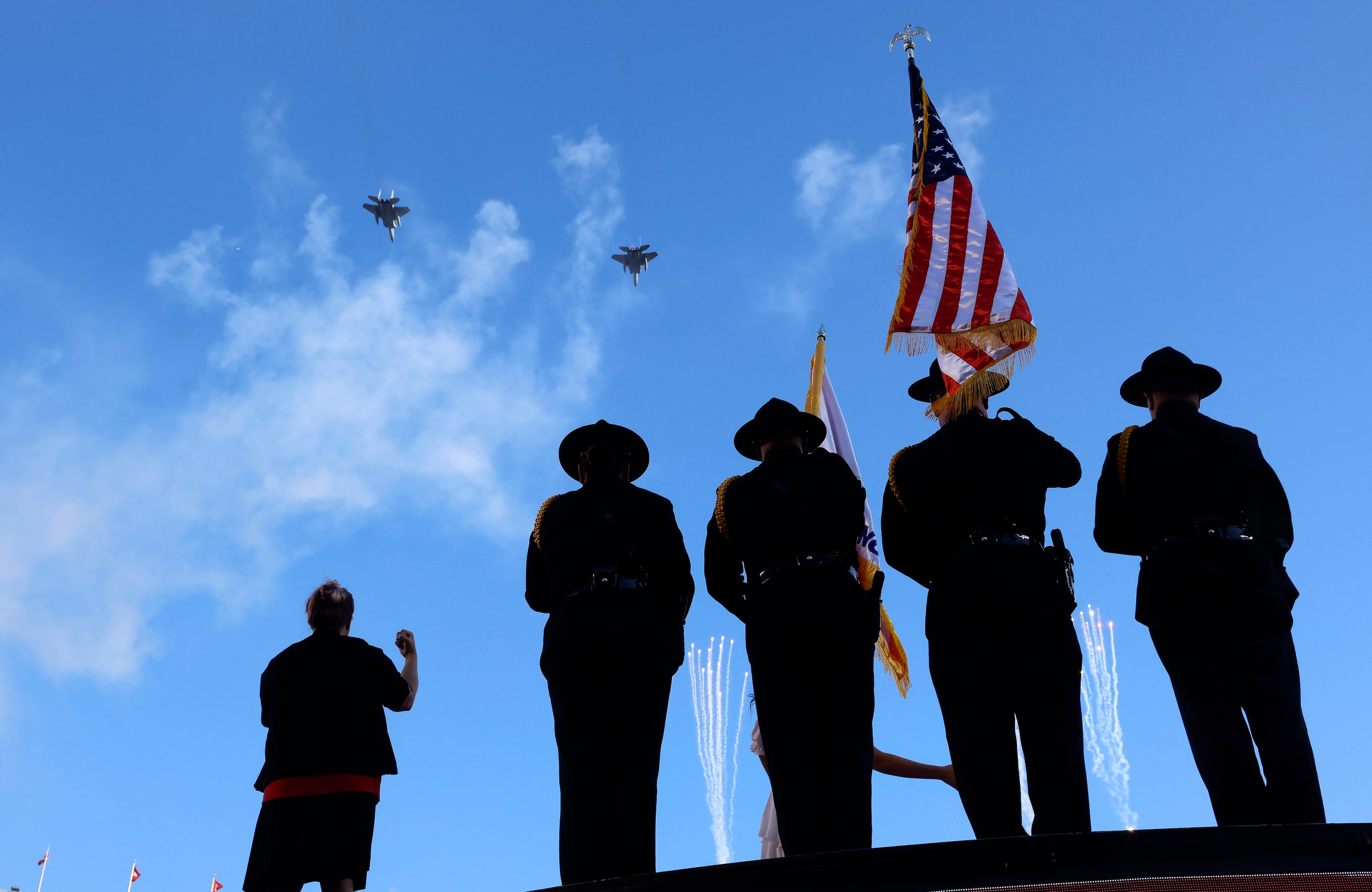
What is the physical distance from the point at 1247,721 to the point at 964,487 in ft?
5.48

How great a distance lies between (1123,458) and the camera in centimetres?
601

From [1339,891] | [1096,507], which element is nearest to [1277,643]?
[1096,507]

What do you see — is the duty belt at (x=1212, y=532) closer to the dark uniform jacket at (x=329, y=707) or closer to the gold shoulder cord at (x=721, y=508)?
the gold shoulder cord at (x=721, y=508)

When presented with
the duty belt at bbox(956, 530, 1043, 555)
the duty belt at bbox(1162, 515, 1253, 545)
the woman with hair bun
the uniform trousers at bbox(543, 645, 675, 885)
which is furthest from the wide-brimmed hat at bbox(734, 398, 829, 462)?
the woman with hair bun

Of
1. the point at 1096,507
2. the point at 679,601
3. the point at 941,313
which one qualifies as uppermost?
the point at 941,313

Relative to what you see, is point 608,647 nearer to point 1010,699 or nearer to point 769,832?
point 1010,699

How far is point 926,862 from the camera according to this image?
3.91 meters

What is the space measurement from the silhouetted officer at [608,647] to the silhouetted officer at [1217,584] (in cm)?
233

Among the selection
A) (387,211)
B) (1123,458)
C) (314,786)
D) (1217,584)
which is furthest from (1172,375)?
(387,211)

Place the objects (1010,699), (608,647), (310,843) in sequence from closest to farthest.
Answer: (1010,699) → (608,647) → (310,843)

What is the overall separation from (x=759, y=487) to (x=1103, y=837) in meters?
2.73

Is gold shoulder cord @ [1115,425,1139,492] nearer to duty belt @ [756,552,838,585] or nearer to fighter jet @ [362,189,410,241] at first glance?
duty belt @ [756,552,838,585]

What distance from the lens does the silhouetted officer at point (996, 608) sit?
5.30 m

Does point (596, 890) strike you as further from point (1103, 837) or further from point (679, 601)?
point (679, 601)
